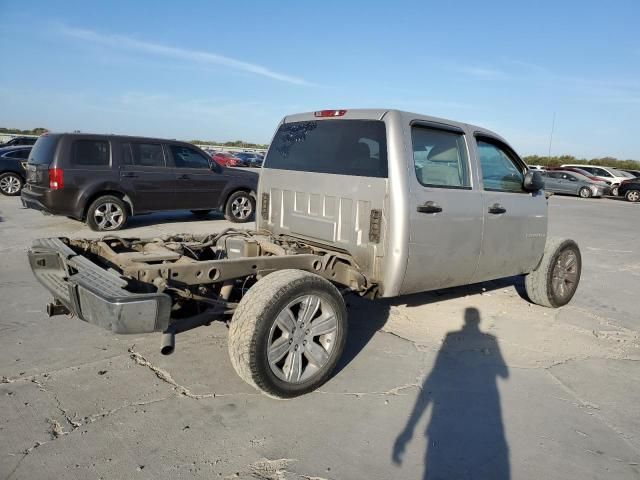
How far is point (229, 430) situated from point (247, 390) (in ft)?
1.73

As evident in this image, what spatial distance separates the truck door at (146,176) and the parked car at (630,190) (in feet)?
84.1

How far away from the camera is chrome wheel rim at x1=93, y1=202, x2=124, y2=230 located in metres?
9.60

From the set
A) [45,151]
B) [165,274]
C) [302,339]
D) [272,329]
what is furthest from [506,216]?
[45,151]

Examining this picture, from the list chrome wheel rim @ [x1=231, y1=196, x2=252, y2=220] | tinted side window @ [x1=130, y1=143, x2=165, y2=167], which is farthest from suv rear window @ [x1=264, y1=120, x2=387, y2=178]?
chrome wheel rim @ [x1=231, y1=196, x2=252, y2=220]

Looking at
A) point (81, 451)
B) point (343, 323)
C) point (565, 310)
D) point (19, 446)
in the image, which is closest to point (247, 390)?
point (343, 323)

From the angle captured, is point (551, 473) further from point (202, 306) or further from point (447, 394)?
point (202, 306)

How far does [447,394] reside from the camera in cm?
370

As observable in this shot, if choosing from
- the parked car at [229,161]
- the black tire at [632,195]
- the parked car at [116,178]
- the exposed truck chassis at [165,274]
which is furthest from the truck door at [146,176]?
the black tire at [632,195]

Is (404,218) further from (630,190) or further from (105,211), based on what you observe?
(630,190)

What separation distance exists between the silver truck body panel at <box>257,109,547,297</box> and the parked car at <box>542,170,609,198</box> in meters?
24.2

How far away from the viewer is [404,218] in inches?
152

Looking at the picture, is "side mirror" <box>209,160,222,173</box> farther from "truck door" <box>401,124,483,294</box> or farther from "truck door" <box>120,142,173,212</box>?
"truck door" <box>401,124,483,294</box>

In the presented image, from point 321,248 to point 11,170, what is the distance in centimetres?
1460

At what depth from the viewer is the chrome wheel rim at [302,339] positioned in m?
3.36
